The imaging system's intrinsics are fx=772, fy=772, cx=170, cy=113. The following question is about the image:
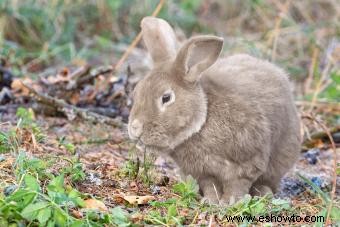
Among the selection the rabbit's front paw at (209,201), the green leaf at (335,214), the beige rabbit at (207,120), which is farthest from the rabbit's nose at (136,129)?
the green leaf at (335,214)

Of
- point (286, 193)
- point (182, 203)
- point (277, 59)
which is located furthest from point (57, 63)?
point (182, 203)

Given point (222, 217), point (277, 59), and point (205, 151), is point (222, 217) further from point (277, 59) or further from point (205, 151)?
point (277, 59)

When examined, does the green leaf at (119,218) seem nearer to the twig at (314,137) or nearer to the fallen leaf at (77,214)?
the fallen leaf at (77,214)

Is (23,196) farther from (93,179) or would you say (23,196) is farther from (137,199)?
(93,179)

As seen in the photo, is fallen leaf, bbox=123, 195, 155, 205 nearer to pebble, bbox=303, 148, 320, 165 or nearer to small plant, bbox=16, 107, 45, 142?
small plant, bbox=16, 107, 45, 142

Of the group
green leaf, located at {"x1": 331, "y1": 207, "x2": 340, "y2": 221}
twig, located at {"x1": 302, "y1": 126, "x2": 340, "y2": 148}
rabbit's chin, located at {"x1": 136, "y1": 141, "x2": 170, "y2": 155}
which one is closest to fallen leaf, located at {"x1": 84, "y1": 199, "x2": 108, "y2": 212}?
rabbit's chin, located at {"x1": 136, "y1": 141, "x2": 170, "y2": 155}

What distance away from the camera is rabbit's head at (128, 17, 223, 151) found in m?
4.65

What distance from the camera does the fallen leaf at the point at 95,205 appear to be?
3.97 m

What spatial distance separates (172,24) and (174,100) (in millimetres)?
5104

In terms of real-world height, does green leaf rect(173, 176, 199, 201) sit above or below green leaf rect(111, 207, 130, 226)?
below

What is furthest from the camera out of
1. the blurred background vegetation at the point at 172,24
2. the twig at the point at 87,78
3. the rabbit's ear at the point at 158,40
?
the blurred background vegetation at the point at 172,24

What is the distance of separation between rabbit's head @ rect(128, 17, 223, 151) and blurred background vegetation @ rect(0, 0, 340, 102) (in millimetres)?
3109

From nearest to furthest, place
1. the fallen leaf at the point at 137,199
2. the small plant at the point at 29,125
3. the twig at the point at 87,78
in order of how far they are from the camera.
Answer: the fallen leaf at the point at 137,199 → the small plant at the point at 29,125 → the twig at the point at 87,78

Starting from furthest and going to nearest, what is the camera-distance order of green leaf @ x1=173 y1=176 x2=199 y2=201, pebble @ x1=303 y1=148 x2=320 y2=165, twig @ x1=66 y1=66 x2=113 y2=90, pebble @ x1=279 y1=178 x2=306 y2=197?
twig @ x1=66 y1=66 x2=113 y2=90, pebble @ x1=303 y1=148 x2=320 y2=165, pebble @ x1=279 y1=178 x2=306 y2=197, green leaf @ x1=173 y1=176 x2=199 y2=201
